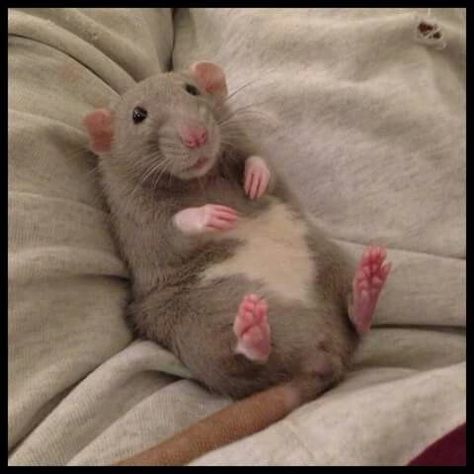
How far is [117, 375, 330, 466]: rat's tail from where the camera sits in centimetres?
89

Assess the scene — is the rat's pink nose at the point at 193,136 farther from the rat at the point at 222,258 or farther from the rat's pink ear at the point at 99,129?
the rat's pink ear at the point at 99,129

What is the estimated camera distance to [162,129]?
1161mm

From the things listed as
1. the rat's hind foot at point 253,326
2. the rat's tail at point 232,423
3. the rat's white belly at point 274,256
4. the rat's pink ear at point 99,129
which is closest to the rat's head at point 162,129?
the rat's pink ear at point 99,129

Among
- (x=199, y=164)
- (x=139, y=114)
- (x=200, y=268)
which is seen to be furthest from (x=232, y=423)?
(x=139, y=114)

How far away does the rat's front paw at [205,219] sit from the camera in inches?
43.5

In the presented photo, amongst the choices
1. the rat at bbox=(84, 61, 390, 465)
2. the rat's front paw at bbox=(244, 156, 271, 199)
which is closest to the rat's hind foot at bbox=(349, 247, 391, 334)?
the rat at bbox=(84, 61, 390, 465)

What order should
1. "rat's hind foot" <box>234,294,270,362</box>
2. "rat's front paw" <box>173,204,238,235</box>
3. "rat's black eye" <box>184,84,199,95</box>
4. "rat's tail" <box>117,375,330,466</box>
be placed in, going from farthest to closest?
"rat's black eye" <box>184,84,199,95</box> < "rat's front paw" <box>173,204,238,235</box> < "rat's hind foot" <box>234,294,270,362</box> < "rat's tail" <box>117,375,330,466</box>

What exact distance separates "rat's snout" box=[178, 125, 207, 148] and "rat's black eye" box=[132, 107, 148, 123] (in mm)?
95

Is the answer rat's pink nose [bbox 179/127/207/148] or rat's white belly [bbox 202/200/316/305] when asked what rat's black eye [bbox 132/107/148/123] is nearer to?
rat's pink nose [bbox 179/127/207/148]

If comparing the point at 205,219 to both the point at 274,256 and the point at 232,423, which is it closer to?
the point at 274,256

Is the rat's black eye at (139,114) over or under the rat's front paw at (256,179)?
over

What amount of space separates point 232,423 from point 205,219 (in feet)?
1.06

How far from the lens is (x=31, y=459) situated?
0.90 m

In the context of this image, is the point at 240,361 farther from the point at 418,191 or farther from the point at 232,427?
the point at 418,191
